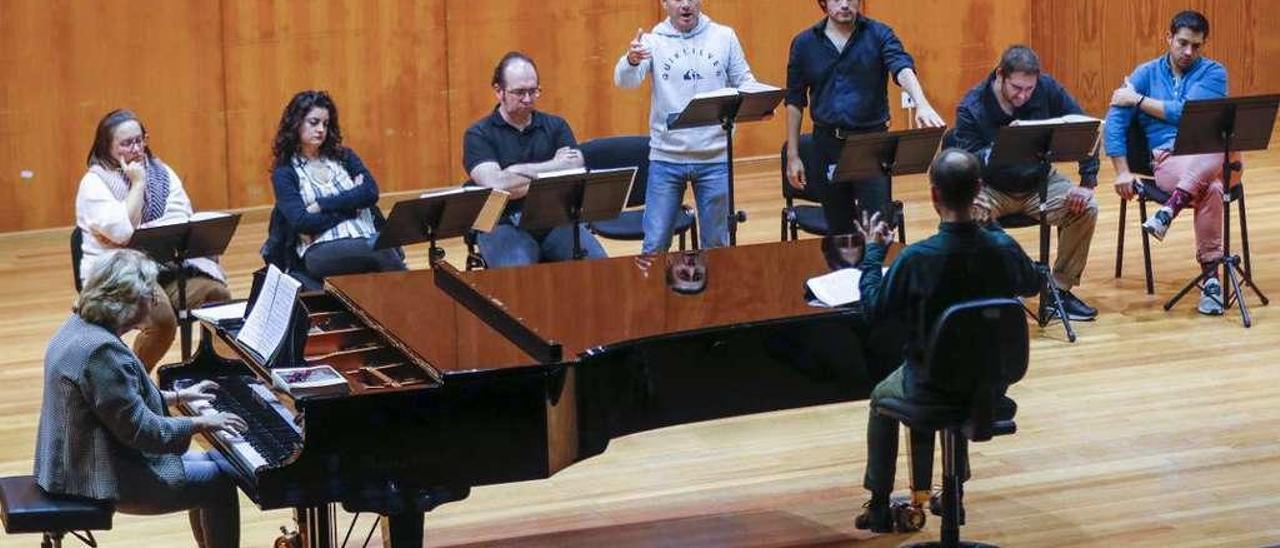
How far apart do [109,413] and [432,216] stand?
231 cm

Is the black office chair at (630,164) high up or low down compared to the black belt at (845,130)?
down

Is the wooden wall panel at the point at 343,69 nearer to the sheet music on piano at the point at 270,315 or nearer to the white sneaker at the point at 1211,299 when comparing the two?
the white sneaker at the point at 1211,299

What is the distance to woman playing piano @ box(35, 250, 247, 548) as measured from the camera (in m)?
4.41

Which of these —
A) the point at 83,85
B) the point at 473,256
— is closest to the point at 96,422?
the point at 473,256

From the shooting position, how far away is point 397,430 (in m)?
4.28

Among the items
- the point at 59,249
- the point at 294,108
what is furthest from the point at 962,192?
the point at 59,249

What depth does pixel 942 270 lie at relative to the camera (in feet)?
15.4

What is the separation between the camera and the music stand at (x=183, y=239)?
6582 mm

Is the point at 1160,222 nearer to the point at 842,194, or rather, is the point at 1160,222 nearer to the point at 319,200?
the point at 842,194

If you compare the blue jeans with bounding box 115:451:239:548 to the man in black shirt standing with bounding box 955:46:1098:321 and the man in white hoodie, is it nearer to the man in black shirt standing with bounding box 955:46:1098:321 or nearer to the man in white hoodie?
the man in white hoodie

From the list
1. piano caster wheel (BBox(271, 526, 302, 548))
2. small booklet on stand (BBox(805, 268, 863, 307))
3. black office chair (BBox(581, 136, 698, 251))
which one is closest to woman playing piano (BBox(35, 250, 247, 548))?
piano caster wheel (BBox(271, 526, 302, 548))

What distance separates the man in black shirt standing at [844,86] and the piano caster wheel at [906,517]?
2.59 meters

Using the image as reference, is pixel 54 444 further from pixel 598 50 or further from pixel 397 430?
pixel 598 50

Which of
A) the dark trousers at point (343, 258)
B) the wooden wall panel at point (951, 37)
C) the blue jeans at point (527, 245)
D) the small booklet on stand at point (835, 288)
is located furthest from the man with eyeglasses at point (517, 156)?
the wooden wall panel at point (951, 37)
